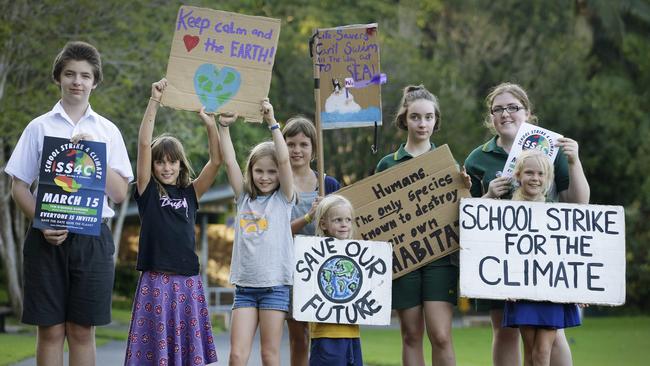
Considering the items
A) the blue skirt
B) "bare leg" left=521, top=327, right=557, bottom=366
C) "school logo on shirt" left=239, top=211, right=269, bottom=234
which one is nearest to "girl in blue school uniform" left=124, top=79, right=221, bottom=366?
"school logo on shirt" left=239, top=211, right=269, bottom=234

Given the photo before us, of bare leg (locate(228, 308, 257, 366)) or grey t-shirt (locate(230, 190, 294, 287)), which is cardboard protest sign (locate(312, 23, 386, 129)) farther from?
bare leg (locate(228, 308, 257, 366))

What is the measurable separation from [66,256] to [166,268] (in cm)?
75

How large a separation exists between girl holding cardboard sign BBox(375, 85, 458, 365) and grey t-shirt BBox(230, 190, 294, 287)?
2.80 ft

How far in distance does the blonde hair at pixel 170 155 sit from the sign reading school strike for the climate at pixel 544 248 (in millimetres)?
1906

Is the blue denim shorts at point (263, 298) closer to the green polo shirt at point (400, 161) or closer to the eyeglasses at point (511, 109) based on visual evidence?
the green polo shirt at point (400, 161)

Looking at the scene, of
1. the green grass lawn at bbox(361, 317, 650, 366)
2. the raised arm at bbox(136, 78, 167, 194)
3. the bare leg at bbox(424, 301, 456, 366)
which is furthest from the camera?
the green grass lawn at bbox(361, 317, 650, 366)

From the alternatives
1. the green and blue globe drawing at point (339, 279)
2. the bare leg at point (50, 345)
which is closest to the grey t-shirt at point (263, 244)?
the green and blue globe drawing at point (339, 279)

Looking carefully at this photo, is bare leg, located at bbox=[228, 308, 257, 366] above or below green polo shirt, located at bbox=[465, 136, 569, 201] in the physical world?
below

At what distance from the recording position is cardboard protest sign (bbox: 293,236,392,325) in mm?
7781

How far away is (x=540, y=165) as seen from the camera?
7809 mm

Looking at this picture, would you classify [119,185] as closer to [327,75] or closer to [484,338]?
[327,75]

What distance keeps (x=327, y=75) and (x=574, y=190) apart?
6.56 ft

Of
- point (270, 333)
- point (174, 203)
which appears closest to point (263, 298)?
point (270, 333)

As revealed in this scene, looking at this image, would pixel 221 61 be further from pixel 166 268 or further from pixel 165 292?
pixel 165 292
